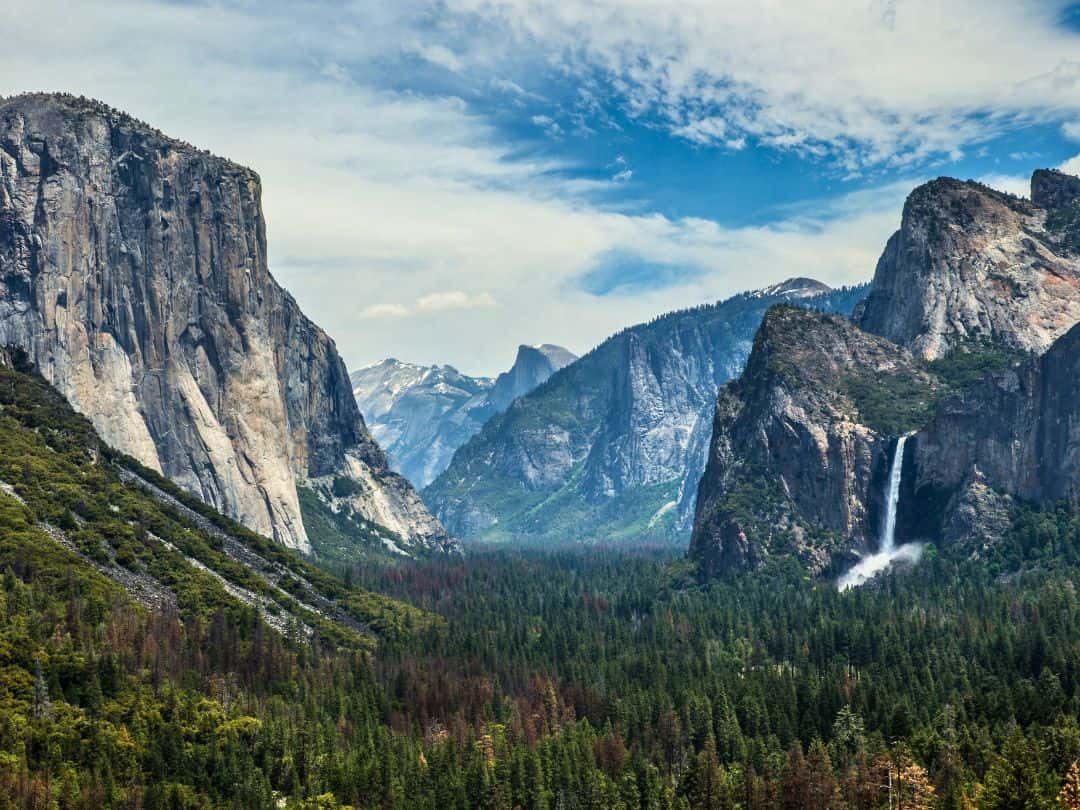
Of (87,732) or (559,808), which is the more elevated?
(87,732)

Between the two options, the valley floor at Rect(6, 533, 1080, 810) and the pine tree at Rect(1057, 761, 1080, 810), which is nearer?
the pine tree at Rect(1057, 761, 1080, 810)

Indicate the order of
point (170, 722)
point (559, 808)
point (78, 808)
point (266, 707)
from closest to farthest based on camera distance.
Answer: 1. point (78, 808)
2. point (559, 808)
3. point (170, 722)
4. point (266, 707)

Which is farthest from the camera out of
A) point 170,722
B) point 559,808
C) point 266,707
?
point 266,707

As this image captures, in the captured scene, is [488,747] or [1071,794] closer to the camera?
[1071,794]

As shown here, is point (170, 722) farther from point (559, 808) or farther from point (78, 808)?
point (559, 808)

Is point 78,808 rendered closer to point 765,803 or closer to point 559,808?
point 559,808

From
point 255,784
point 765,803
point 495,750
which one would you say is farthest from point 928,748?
point 255,784

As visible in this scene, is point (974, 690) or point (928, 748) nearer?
point (928, 748)

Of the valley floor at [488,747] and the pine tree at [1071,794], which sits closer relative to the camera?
the pine tree at [1071,794]

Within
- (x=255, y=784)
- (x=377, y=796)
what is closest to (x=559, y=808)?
(x=377, y=796)
